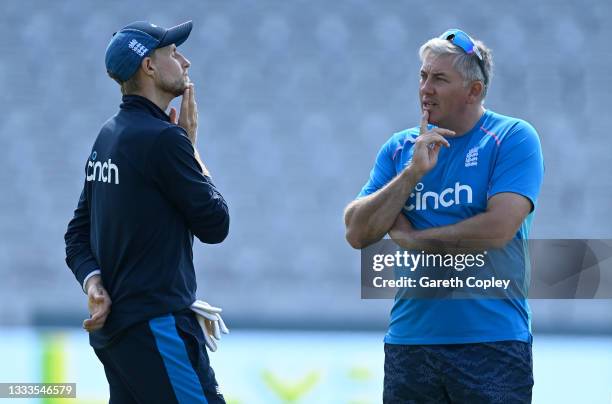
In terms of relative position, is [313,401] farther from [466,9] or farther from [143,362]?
[466,9]

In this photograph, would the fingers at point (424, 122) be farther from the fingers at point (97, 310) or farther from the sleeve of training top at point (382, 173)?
the fingers at point (97, 310)

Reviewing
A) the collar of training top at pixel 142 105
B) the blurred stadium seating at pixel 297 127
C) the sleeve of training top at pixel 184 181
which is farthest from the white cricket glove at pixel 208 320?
the blurred stadium seating at pixel 297 127

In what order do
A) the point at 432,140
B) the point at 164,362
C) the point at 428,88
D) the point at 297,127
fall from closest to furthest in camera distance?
the point at 164,362 → the point at 432,140 → the point at 428,88 → the point at 297,127

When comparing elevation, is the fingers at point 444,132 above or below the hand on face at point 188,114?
below

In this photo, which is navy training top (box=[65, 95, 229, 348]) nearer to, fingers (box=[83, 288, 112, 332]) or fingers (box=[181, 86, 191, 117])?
fingers (box=[83, 288, 112, 332])

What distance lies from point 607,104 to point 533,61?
1.35 ft

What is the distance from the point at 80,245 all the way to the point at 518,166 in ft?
3.75

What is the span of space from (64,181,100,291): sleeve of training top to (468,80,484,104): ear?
3.41ft

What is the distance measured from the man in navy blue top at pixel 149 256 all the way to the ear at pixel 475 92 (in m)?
0.70

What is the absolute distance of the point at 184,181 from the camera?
7.60ft

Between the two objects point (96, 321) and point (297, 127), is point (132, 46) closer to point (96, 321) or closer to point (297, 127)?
point (96, 321)

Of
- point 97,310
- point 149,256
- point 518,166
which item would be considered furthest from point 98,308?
point 518,166

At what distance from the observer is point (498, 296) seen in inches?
93.7

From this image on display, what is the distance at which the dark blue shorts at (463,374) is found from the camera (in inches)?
91.5
